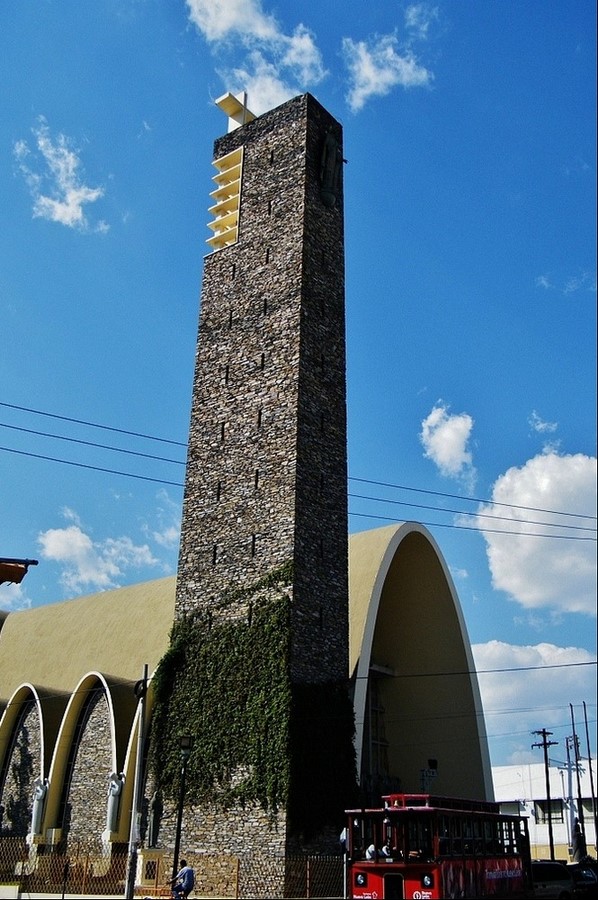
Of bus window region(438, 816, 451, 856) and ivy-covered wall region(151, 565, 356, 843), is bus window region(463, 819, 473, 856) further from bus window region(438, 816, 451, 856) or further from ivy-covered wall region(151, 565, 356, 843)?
ivy-covered wall region(151, 565, 356, 843)

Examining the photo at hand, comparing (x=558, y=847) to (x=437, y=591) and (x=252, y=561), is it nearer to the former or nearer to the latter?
(x=437, y=591)

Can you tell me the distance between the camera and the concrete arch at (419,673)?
31.3 meters

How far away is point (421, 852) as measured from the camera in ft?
55.8

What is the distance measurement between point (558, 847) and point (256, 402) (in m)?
36.2

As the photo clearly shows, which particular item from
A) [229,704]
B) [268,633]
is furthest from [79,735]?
[268,633]

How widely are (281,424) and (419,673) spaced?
1282cm

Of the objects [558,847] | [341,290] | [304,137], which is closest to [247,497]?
[341,290]

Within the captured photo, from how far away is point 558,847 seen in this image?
49469 millimetres

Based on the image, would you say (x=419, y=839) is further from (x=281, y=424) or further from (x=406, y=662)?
(x=406, y=662)

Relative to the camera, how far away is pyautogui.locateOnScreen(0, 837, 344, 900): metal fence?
20625 millimetres

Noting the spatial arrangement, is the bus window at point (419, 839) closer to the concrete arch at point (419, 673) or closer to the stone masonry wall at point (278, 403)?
the stone masonry wall at point (278, 403)

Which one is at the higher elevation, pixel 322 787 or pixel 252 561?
pixel 252 561

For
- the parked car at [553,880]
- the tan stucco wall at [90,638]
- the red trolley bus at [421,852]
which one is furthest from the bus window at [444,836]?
the tan stucco wall at [90,638]

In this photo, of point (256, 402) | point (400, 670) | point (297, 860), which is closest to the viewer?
point (297, 860)
